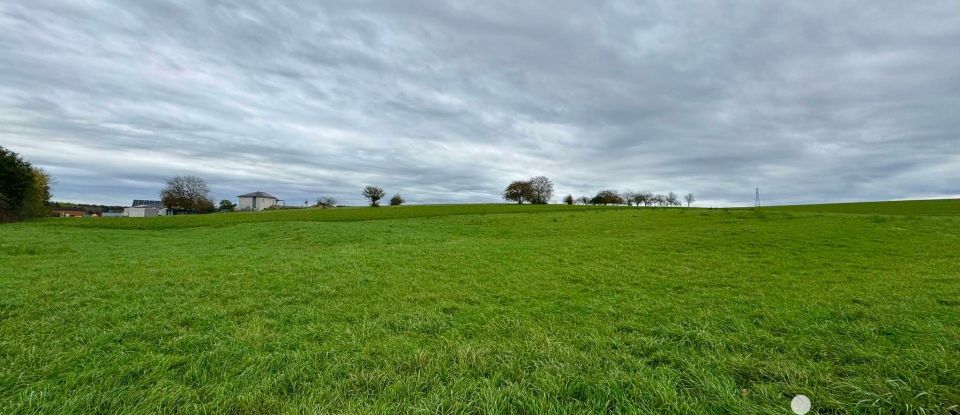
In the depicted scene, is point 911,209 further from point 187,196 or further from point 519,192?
point 187,196

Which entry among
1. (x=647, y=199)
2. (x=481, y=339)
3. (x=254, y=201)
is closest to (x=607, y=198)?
(x=647, y=199)

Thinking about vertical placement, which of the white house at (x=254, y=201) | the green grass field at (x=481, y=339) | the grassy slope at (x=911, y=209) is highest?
the white house at (x=254, y=201)

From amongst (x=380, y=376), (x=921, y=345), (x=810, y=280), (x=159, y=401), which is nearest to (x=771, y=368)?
(x=921, y=345)

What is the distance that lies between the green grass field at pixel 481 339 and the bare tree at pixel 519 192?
9732 centimetres

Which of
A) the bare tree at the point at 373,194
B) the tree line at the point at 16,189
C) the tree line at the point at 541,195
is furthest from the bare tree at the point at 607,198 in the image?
the tree line at the point at 16,189

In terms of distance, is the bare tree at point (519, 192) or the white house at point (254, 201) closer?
the bare tree at point (519, 192)

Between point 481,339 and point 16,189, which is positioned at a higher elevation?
point 16,189

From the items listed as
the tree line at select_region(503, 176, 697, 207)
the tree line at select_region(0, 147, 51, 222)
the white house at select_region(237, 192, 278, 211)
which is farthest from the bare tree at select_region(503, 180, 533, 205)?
the white house at select_region(237, 192, 278, 211)

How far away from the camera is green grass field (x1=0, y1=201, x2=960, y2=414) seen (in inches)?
137

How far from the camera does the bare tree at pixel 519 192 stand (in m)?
108

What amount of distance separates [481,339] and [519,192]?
104 m

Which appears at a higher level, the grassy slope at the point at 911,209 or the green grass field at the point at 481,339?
the grassy slope at the point at 911,209

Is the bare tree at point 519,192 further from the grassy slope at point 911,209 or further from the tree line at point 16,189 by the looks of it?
the tree line at point 16,189

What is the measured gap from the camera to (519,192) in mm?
108438
